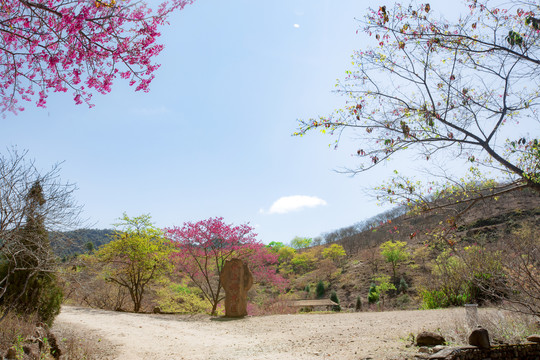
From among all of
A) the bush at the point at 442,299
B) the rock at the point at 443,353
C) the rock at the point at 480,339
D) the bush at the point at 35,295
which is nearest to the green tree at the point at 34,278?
the bush at the point at 35,295

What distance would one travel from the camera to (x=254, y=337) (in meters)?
6.79

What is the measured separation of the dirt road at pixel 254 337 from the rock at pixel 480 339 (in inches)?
35.6

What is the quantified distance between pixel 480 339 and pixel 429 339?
2.22ft

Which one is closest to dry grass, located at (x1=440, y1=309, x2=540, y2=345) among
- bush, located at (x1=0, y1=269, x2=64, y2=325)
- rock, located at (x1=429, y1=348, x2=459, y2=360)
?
rock, located at (x1=429, y1=348, x2=459, y2=360)


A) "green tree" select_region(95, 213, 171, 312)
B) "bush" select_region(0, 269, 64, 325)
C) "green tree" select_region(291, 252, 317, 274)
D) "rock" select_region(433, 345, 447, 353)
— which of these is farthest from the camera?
"green tree" select_region(291, 252, 317, 274)

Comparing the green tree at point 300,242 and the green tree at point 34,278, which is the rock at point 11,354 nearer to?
the green tree at point 34,278

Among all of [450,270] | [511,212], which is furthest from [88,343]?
[511,212]

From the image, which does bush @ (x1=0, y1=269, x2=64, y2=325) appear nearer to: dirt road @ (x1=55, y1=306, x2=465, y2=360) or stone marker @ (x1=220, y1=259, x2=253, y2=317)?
dirt road @ (x1=55, y1=306, x2=465, y2=360)

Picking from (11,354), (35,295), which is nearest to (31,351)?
(11,354)

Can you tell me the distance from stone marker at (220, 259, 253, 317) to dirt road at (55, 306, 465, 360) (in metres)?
0.96

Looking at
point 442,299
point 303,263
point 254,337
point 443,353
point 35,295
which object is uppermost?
point 303,263

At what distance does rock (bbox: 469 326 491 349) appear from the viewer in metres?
4.64

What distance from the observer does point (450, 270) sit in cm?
1149

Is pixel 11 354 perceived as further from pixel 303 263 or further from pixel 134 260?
pixel 303 263
